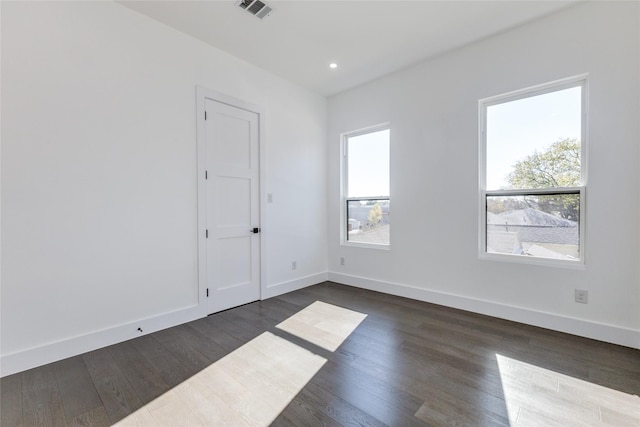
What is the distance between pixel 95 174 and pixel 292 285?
8.76 feet

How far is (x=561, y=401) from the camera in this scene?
1734 millimetres

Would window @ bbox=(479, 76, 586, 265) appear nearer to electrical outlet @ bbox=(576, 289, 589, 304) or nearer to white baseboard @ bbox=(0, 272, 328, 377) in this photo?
electrical outlet @ bbox=(576, 289, 589, 304)

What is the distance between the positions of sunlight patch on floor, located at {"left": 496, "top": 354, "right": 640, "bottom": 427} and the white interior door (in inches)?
109

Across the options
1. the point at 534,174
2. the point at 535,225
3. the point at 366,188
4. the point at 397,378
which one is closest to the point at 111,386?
the point at 397,378

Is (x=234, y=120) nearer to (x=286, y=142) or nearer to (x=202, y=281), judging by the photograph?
(x=286, y=142)

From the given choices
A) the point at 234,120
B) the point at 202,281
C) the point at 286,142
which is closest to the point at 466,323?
the point at 202,281

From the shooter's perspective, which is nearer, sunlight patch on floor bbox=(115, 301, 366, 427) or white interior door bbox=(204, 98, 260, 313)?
sunlight patch on floor bbox=(115, 301, 366, 427)

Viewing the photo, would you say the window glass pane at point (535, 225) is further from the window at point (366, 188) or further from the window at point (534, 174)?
the window at point (366, 188)

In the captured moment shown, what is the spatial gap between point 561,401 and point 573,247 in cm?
156

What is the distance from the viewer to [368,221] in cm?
430

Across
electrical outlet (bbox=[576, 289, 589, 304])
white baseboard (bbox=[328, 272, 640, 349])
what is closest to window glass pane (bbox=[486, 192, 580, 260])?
electrical outlet (bbox=[576, 289, 589, 304])

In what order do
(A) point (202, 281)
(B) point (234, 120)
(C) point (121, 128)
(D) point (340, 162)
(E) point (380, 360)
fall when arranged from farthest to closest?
(D) point (340, 162) < (B) point (234, 120) < (A) point (202, 281) < (C) point (121, 128) < (E) point (380, 360)

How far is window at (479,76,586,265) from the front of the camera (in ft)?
8.76

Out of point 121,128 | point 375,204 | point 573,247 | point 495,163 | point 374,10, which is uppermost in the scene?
point 374,10
